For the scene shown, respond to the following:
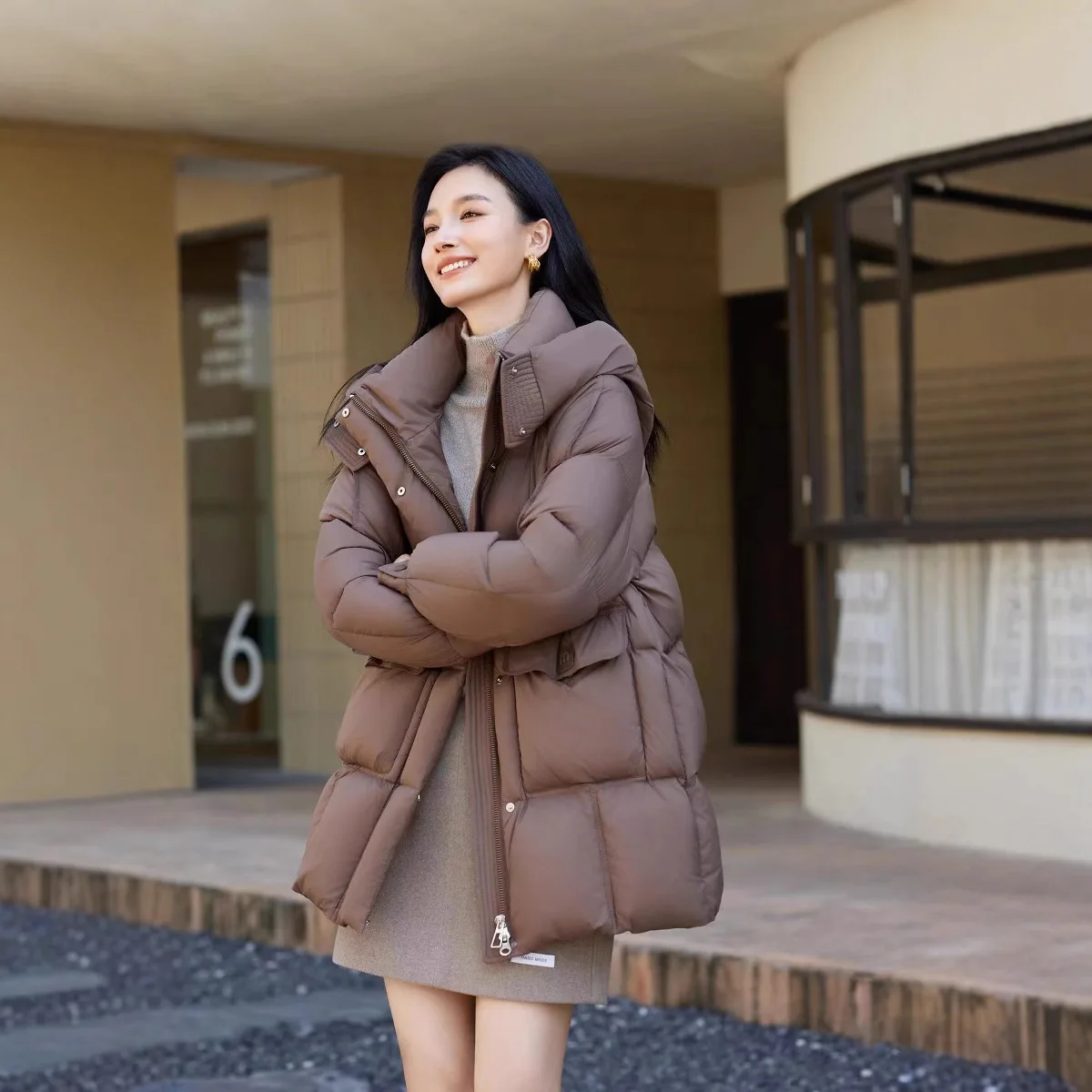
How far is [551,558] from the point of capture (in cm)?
226

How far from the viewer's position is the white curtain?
6.75 meters

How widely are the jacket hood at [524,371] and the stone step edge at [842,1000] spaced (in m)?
2.35

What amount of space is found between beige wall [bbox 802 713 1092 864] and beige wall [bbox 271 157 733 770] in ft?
10.8

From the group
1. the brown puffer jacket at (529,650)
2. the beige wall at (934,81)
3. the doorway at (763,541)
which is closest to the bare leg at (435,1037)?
the brown puffer jacket at (529,650)

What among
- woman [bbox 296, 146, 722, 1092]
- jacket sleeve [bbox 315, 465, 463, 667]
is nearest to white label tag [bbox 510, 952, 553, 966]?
woman [bbox 296, 146, 722, 1092]

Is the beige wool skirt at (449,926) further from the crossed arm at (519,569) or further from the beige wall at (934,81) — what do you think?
the beige wall at (934,81)

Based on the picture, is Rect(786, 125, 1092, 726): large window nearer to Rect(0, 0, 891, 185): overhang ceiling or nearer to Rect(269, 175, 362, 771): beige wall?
Rect(0, 0, 891, 185): overhang ceiling

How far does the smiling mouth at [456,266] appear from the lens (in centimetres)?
248

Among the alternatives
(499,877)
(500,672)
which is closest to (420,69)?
(500,672)

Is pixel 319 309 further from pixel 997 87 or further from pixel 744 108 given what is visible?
pixel 997 87

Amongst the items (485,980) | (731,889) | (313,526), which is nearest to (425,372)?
(485,980)

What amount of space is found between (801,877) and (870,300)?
229cm

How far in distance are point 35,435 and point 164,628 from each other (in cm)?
110

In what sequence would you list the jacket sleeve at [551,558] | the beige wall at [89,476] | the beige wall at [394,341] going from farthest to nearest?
the beige wall at [394,341] → the beige wall at [89,476] → the jacket sleeve at [551,558]
